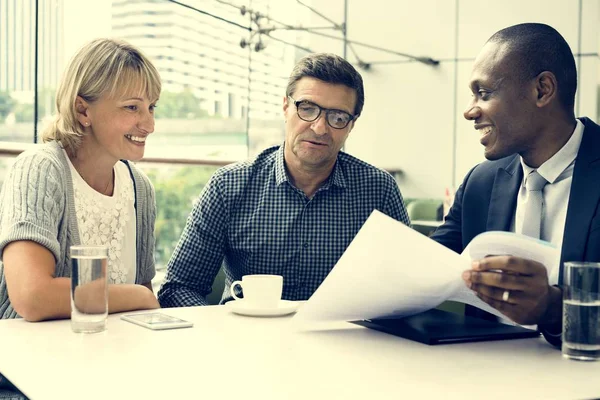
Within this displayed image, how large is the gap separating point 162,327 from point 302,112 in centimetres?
90

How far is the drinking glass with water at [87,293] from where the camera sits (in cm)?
126

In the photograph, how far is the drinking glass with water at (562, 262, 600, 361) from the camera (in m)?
1.12

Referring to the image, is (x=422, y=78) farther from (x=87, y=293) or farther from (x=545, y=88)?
(x=87, y=293)

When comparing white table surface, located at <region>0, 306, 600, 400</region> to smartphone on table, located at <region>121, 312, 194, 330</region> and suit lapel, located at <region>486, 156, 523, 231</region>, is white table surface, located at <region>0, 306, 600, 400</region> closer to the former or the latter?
smartphone on table, located at <region>121, 312, 194, 330</region>

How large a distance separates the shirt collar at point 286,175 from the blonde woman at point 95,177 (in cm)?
36

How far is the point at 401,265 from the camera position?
3.87 feet

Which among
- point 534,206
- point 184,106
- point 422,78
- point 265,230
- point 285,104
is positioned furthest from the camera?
point 422,78

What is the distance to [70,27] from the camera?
3.07 metres

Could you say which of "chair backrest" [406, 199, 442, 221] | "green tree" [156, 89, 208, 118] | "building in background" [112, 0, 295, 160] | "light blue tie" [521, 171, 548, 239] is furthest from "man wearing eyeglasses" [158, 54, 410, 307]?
"chair backrest" [406, 199, 442, 221]

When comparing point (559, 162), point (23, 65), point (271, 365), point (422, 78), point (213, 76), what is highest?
point (422, 78)

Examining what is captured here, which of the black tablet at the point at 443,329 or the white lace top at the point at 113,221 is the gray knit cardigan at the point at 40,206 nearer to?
the white lace top at the point at 113,221

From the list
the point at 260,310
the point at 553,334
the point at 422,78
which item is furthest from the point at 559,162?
the point at 422,78

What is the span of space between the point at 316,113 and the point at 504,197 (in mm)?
582

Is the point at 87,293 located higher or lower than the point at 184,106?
lower
